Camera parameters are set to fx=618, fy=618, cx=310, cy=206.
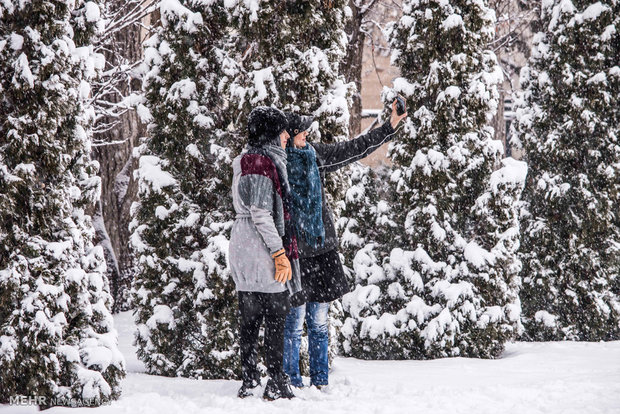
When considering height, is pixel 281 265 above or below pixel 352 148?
below

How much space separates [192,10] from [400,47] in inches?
100

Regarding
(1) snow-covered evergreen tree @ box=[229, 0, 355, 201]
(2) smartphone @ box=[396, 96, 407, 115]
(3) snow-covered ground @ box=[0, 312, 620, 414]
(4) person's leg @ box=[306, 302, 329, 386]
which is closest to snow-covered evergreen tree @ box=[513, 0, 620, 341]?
(3) snow-covered ground @ box=[0, 312, 620, 414]

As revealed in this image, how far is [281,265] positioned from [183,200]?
1.96 metres

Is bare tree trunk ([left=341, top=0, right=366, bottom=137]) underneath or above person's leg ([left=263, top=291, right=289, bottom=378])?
above

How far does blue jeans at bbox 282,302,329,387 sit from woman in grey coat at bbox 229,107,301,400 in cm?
31

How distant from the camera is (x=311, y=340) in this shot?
4949 mm

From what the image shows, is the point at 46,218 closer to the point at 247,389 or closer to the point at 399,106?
the point at 247,389

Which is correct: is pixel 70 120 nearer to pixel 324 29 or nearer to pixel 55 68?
pixel 55 68

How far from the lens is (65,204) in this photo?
4465mm

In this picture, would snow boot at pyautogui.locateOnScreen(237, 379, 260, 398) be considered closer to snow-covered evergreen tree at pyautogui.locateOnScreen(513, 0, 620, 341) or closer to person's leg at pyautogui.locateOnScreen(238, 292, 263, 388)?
person's leg at pyautogui.locateOnScreen(238, 292, 263, 388)

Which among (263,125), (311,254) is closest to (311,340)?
(311,254)

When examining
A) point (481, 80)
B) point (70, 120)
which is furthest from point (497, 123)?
point (70, 120)

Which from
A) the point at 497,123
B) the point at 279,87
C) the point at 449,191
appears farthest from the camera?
the point at 497,123

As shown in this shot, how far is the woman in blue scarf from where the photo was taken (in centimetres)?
484
